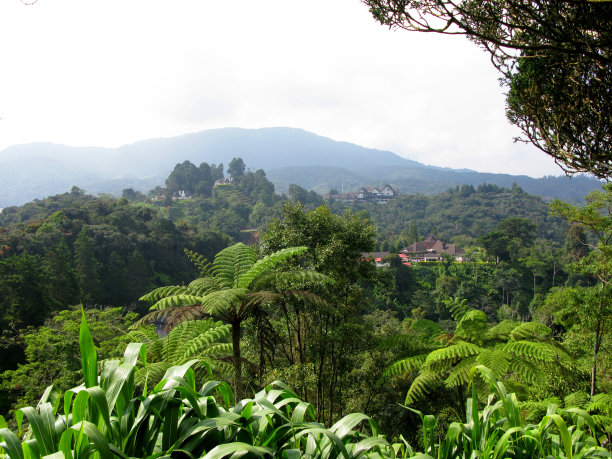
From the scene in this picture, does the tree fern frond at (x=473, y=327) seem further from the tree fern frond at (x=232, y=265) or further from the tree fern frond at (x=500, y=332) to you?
the tree fern frond at (x=232, y=265)

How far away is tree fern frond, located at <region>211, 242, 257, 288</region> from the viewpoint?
4.14 metres

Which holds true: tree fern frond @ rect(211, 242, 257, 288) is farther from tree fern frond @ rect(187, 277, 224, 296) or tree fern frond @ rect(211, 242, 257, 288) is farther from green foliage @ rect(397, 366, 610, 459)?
green foliage @ rect(397, 366, 610, 459)

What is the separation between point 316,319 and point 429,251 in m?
48.5

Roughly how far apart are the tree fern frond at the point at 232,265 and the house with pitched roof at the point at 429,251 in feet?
159

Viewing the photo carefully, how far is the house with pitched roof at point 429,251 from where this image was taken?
167 ft

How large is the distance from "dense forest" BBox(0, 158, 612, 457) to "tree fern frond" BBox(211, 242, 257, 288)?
0.9 inches

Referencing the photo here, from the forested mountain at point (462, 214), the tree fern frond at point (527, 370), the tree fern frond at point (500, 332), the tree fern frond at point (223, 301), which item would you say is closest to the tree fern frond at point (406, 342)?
the tree fern frond at point (500, 332)

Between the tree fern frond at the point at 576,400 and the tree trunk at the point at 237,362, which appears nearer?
the tree trunk at the point at 237,362

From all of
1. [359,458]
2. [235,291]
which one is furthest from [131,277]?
[359,458]

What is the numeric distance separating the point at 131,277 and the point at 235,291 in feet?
96.4

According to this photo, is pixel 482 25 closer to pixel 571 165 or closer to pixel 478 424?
pixel 571 165

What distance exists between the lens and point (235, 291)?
3398 millimetres

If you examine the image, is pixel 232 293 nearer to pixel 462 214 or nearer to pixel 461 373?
pixel 461 373

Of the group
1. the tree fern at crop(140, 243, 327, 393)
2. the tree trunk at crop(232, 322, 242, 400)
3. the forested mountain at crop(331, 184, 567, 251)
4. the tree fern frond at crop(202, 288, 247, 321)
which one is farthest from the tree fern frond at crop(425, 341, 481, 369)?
the forested mountain at crop(331, 184, 567, 251)
